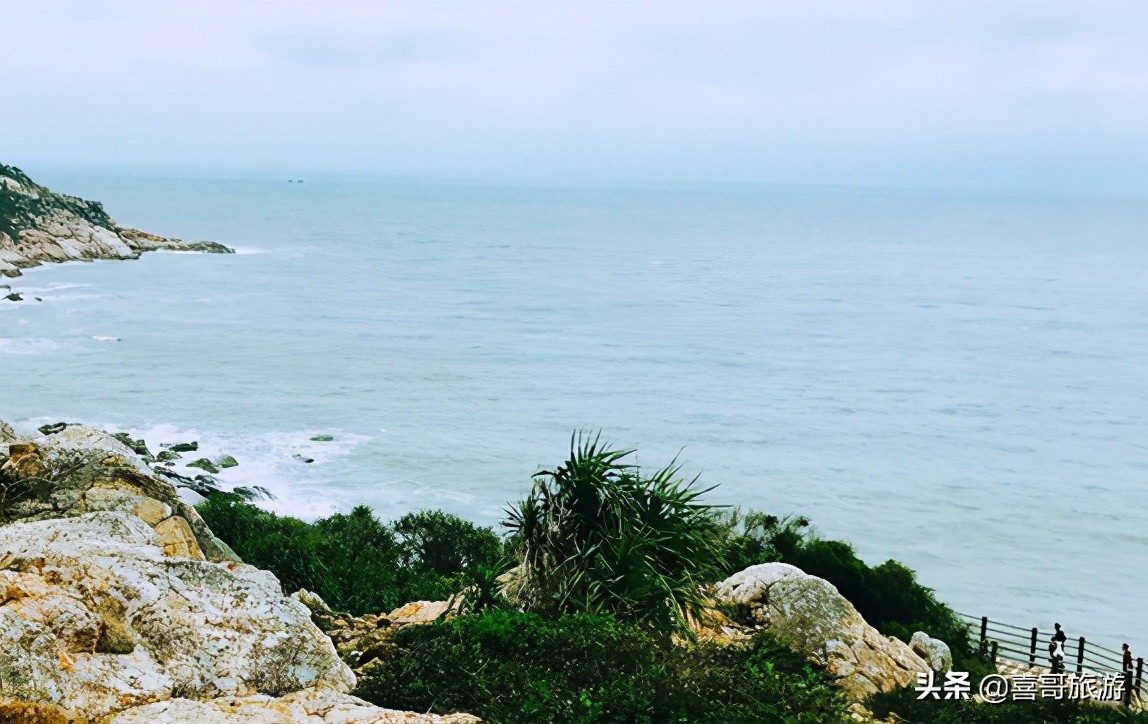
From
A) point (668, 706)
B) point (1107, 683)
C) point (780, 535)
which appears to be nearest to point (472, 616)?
point (668, 706)

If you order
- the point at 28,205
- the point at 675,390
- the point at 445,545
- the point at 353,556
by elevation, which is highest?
the point at 28,205

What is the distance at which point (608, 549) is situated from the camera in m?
10.3

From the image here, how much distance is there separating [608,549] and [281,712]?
4132mm

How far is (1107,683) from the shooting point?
9.99m

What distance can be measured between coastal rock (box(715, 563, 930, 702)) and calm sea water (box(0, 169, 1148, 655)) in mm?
20173

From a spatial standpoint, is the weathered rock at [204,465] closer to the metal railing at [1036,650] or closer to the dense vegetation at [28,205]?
the metal railing at [1036,650]

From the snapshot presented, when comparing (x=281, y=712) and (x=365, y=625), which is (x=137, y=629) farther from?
(x=365, y=625)

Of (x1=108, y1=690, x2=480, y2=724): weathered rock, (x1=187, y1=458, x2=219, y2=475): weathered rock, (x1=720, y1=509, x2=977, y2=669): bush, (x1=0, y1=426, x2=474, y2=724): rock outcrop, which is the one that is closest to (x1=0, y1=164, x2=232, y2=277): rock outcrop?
(x1=187, y1=458, x2=219, y2=475): weathered rock

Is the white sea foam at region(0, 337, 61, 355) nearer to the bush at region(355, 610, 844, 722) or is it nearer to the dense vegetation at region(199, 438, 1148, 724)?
the dense vegetation at region(199, 438, 1148, 724)

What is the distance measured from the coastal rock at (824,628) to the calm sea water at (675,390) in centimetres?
2017

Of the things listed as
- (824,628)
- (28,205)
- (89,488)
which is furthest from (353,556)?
(28,205)

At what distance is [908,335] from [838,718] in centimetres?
7019

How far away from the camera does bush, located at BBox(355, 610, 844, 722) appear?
7.37 meters

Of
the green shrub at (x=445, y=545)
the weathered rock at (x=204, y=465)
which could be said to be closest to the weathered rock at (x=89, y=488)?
the green shrub at (x=445, y=545)
